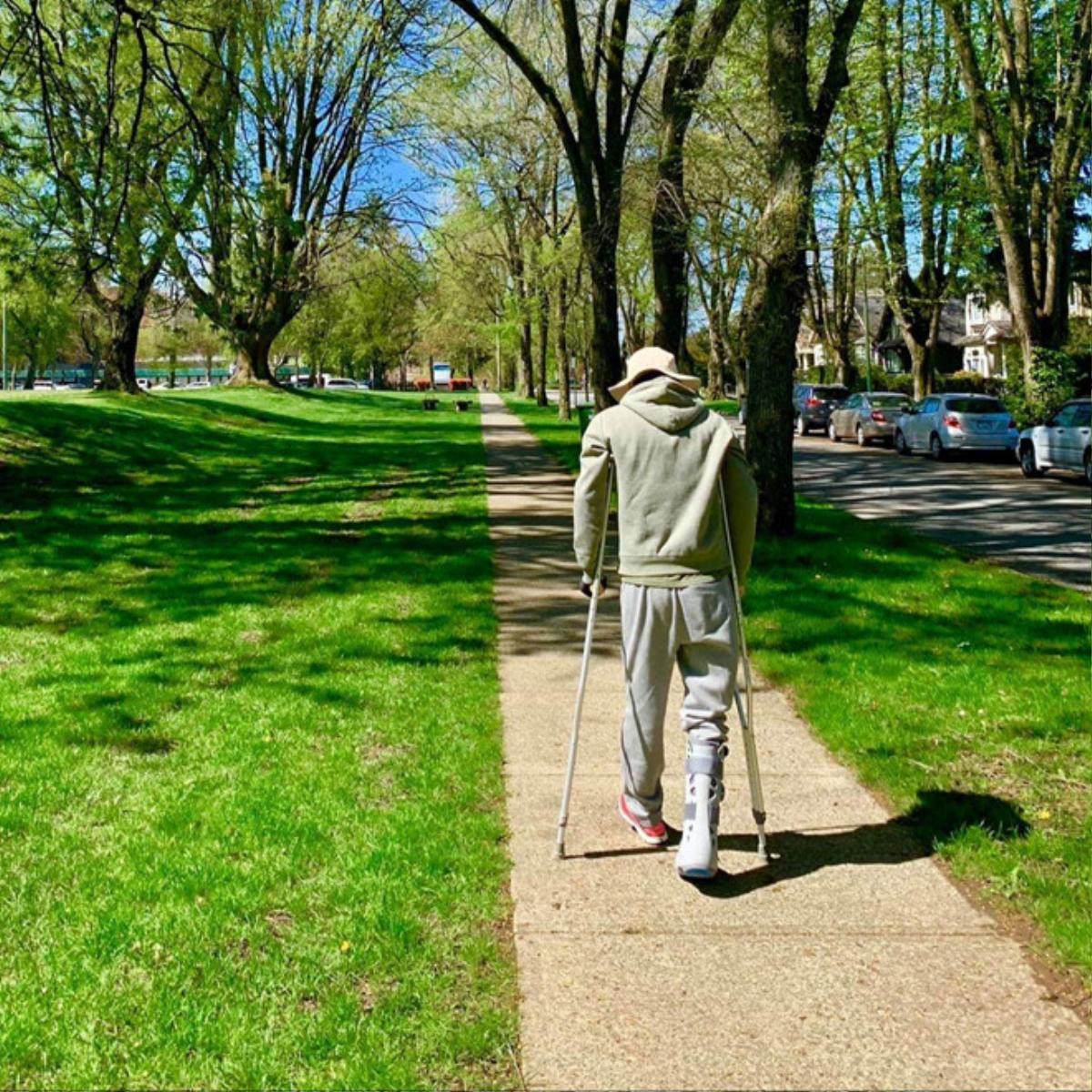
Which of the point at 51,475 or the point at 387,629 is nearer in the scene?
the point at 387,629

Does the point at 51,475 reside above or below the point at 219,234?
below

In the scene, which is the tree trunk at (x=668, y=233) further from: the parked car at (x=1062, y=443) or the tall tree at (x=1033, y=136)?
the tall tree at (x=1033, y=136)

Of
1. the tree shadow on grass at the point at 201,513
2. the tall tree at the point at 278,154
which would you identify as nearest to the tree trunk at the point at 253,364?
the tall tree at the point at 278,154

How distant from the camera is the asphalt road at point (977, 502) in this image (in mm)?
13961

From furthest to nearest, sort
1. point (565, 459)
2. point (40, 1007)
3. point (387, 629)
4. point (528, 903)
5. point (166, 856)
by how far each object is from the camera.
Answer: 1. point (565, 459)
2. point (387, 629)
3. point (166, 856)
4. point (528, 903)
5. point (40, 1007)

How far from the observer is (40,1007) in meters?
3.34

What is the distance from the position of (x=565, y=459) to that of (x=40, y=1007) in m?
20.1

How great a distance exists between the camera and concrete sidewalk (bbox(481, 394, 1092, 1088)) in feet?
10.3

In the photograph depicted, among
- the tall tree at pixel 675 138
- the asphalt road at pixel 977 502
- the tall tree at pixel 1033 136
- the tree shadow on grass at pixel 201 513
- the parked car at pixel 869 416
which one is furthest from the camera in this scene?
the parked car at pixel 869 416

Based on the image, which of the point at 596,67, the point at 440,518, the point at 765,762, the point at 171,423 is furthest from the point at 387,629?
the point at 171,423

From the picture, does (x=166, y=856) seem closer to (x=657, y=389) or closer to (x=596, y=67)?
(x=657, y=389)

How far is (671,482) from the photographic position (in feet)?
14.2

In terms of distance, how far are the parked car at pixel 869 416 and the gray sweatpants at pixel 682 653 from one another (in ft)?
96.3

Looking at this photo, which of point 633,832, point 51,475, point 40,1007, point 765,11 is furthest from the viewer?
point 51,475
